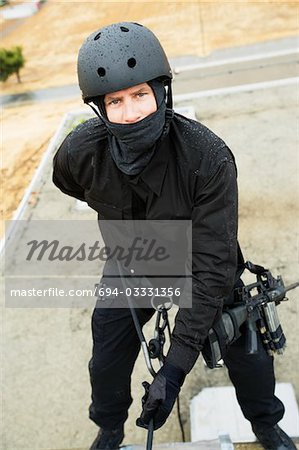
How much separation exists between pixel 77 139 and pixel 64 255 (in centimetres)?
263

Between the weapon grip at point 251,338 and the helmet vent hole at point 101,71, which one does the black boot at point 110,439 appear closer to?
the weapon grip at point 251,338

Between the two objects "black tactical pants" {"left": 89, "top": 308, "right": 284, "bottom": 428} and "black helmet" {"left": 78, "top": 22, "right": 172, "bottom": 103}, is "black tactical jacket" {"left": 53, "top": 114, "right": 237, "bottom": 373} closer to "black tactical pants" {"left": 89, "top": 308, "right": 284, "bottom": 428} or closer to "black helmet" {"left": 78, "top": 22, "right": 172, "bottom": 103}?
"black helmet" {"left": 78, "top": 22, "right": 172, "bottom": 103}

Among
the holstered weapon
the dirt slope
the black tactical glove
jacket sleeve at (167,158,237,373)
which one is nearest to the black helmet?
jacket sleeve at (167,158,237,373)

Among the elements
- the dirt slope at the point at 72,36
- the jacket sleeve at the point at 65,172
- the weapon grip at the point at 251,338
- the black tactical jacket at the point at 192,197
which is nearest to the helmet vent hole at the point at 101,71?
the black tactical jacket at the point at 192,197

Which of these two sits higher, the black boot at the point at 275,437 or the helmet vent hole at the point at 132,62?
the helmet vent hole at the point at 132,62

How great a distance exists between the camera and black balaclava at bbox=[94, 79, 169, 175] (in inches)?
81.7

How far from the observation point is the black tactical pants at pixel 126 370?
2572mm

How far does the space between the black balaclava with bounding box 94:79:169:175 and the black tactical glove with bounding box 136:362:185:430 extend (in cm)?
88

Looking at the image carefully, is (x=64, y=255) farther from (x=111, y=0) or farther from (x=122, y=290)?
(x=111, y=0)

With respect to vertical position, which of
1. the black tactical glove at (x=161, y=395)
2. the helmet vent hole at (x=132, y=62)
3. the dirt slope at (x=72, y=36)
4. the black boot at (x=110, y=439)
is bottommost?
the dirt slope at (x=72, y=36)

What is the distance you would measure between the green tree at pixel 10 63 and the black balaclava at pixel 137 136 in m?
14.7

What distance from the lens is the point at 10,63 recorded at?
15.8m

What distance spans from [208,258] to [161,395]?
1.97 ft

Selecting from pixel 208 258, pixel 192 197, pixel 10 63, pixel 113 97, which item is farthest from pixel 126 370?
pixel 10 63
